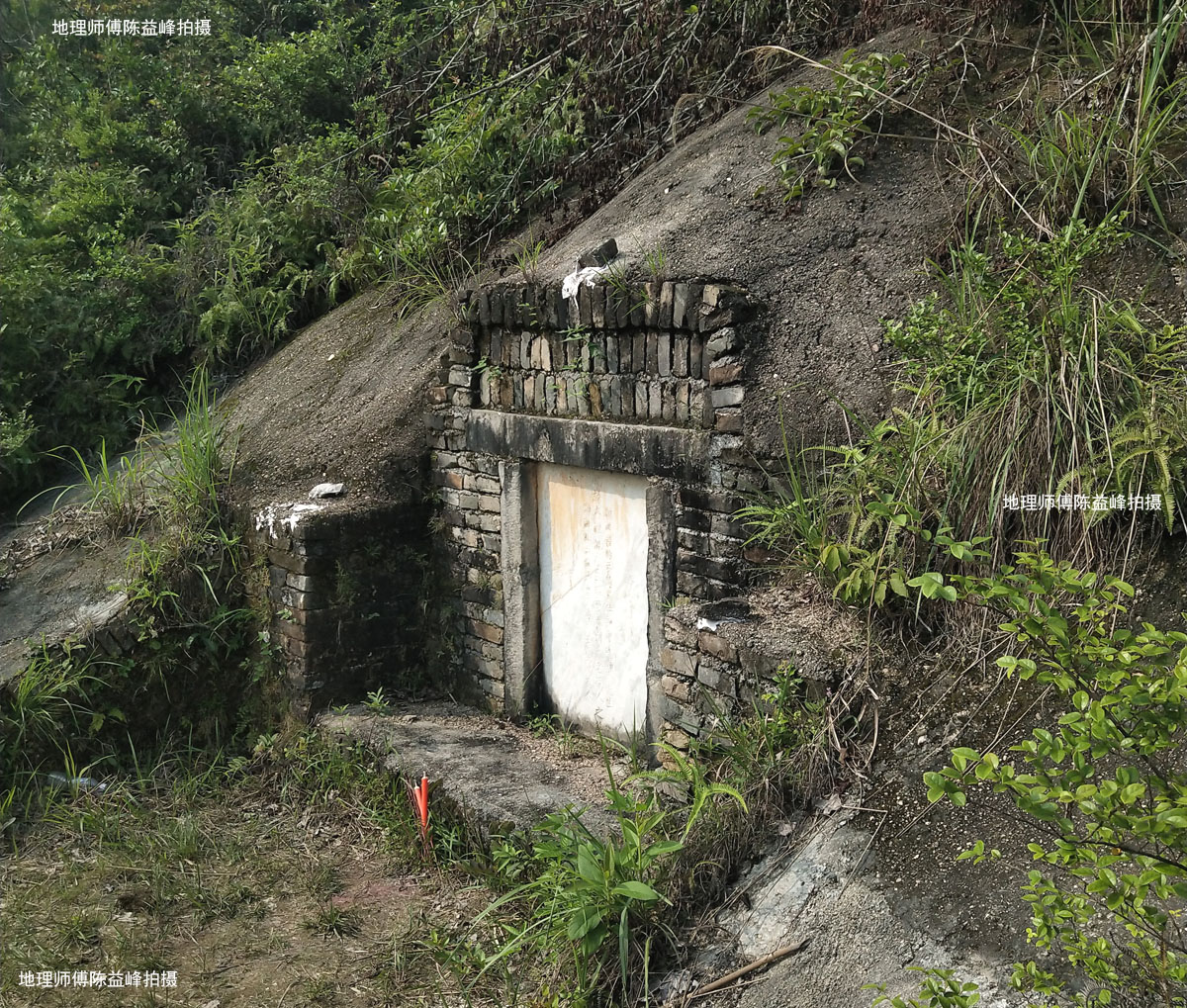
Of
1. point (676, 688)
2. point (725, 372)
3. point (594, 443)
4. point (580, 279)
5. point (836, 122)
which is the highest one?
point (836, 122)

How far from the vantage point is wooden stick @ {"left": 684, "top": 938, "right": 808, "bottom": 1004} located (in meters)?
2.95

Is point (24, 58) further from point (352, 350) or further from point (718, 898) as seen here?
point (718, 898)

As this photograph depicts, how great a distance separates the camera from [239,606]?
5.81m

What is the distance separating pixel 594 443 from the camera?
15.6ft

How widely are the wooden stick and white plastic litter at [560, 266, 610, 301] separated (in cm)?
289

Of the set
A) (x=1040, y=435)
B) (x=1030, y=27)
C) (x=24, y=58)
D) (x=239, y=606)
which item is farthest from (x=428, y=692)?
(x=24, y=58)

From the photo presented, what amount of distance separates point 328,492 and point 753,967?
3.63 metres

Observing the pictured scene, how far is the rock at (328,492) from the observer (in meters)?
5.73

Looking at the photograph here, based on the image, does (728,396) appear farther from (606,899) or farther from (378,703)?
(378,703)

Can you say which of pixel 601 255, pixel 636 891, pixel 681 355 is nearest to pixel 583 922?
pixel 636 891

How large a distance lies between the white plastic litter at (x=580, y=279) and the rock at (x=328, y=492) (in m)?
1.76

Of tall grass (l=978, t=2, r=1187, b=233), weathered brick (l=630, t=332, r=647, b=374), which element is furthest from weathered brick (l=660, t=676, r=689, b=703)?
tall grass (l=978, t=2, r=1187, b=233)

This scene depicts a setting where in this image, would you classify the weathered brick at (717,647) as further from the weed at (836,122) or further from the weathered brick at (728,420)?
the weed at (836,122)

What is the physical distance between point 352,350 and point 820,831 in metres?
4.89
